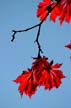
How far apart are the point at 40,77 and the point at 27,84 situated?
110mm

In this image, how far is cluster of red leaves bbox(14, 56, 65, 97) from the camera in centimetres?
218

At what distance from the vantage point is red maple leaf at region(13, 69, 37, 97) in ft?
7.23

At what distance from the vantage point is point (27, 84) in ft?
7.38

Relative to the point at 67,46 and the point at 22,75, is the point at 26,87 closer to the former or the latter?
the point at 22,75

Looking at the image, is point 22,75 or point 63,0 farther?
point 22,75

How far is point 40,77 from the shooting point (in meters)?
2.19

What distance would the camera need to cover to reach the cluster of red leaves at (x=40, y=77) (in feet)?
7.15

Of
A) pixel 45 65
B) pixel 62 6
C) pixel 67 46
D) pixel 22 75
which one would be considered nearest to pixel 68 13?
pixel 62 6

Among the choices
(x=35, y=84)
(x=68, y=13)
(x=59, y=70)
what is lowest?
(x=35, y=84)

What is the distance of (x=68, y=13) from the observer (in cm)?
221

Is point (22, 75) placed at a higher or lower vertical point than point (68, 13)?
lower

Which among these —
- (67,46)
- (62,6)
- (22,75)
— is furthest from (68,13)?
(22,75)

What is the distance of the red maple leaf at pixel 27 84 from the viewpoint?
7.23 ft

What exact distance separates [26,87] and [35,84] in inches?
3.2
